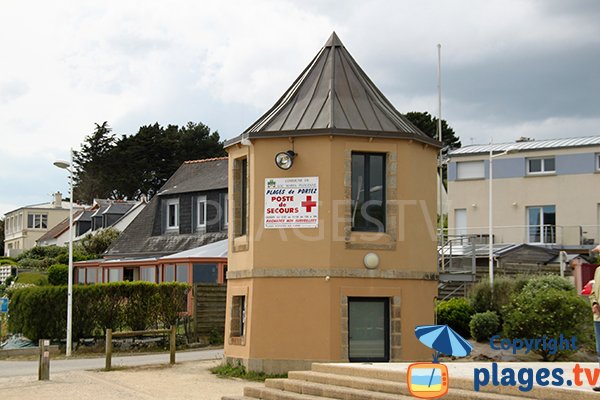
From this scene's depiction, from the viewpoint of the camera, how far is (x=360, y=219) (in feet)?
72.7

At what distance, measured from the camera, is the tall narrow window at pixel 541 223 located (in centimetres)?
4916

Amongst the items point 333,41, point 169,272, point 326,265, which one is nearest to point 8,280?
point 169,272

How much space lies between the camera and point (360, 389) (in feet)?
49.6

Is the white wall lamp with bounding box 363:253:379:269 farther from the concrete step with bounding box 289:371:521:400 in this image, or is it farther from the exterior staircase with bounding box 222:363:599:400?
the concrete step with bounding box 289:371:521:400

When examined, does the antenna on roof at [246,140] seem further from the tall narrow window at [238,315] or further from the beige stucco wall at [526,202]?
the beige stucco wall at [526,202]

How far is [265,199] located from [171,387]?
491 cm

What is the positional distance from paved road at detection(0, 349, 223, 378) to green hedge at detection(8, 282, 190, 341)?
2007 mm

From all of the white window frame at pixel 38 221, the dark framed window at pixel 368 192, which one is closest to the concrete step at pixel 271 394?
the dark framed window at pixel 368 192

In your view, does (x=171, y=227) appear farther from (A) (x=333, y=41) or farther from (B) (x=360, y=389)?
(B) (x=360, y=389)

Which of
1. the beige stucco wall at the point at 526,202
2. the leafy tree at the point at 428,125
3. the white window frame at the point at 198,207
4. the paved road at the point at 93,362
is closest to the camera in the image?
the paved road at the point at 93,362

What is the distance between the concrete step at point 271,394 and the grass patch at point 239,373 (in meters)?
4.01

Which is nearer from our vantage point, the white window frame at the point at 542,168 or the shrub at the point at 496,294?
the shrub at the point at 496,294

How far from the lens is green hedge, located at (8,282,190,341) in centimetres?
3057

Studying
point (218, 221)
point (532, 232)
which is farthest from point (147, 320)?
point (532, 232)
